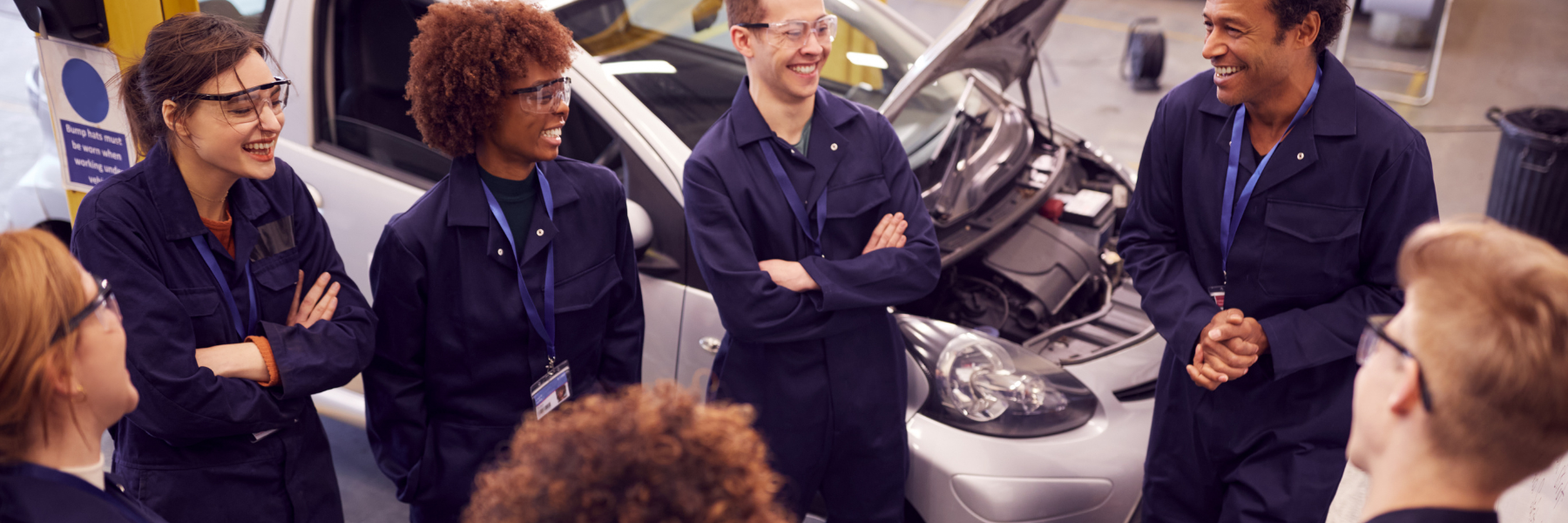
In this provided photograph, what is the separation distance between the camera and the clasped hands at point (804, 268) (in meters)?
2.22

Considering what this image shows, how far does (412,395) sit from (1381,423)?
1804 millimetres

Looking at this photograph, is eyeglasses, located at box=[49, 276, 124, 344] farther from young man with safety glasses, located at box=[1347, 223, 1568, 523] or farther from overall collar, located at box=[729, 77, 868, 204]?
young man with safety glasses, located at box=[1347, 223, 1568, 523]

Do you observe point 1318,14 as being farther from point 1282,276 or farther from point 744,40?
point 744,40

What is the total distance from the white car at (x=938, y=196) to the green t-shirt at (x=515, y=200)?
339 millimetres

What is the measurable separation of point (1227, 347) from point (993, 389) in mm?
589

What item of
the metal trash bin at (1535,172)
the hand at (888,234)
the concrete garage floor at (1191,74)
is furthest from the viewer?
the concrete garage floor at (1191,74)

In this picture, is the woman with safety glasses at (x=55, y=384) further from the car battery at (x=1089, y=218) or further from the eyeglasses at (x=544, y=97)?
the car battery at (x=1089, y=218)

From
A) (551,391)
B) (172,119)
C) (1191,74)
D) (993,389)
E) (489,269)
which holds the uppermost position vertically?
→ (172,119)

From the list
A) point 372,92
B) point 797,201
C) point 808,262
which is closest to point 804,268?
point 808,262

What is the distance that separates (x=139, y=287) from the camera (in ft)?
5.98

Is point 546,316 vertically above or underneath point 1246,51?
underneath

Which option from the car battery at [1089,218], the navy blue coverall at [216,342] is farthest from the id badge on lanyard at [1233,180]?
the navy blue coverall at [216,342]

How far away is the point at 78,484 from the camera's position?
1.31 metres

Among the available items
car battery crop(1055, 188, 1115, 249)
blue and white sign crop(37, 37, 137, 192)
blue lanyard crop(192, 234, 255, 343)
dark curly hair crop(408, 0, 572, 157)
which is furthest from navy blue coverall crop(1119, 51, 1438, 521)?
blue and white sign crop(37, 37, 137, 192)
